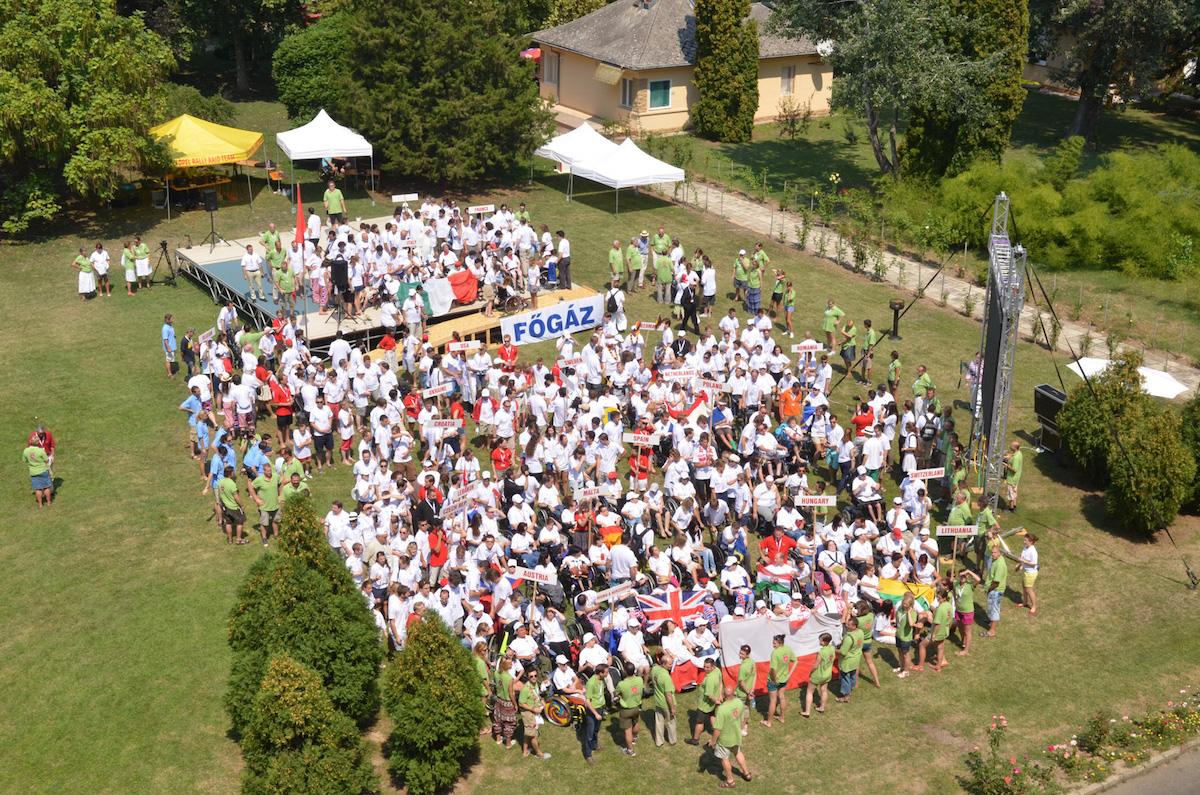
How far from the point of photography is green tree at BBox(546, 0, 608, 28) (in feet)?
162

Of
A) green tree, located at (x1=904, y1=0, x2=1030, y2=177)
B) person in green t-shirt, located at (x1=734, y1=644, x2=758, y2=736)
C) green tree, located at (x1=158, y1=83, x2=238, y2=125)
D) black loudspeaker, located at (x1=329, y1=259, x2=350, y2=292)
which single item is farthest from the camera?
green tree, located at (x1=158, y1=83, x2=238, y2=125)

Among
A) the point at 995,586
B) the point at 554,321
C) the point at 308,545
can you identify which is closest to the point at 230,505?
the point at 308,545

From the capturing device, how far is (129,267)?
89.8 feet

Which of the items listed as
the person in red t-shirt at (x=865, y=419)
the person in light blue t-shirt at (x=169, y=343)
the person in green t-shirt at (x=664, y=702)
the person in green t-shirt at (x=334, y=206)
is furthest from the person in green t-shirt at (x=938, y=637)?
the person in green t-shirt at (x=334, y=206)

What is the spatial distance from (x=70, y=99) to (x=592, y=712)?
2440 centimetres

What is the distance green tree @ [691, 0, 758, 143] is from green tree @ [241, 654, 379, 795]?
108 ft

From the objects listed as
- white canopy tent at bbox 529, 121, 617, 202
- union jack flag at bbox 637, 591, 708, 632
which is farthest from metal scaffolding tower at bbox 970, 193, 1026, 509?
white canopy tent at bbox 529, 121, 617, 202

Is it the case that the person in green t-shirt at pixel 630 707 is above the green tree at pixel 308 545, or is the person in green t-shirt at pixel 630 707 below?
below

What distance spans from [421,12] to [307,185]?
656cm

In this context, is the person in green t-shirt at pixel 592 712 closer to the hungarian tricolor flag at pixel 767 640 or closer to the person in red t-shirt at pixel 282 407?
the hungarian tricolor flag at pixel 767 640

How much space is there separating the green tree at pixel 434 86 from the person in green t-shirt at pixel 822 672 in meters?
22.5

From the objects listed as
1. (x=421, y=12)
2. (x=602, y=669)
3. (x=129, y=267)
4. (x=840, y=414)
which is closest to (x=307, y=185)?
(x=421, y=12)

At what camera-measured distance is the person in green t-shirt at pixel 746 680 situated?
14.6 m

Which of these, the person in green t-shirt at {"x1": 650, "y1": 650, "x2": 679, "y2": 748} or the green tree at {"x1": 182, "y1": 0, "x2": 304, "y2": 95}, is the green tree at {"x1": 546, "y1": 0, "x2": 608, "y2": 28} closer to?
the green tree at {"x1": 182, "y1": 0, "x2": 304, "y2": 95}
